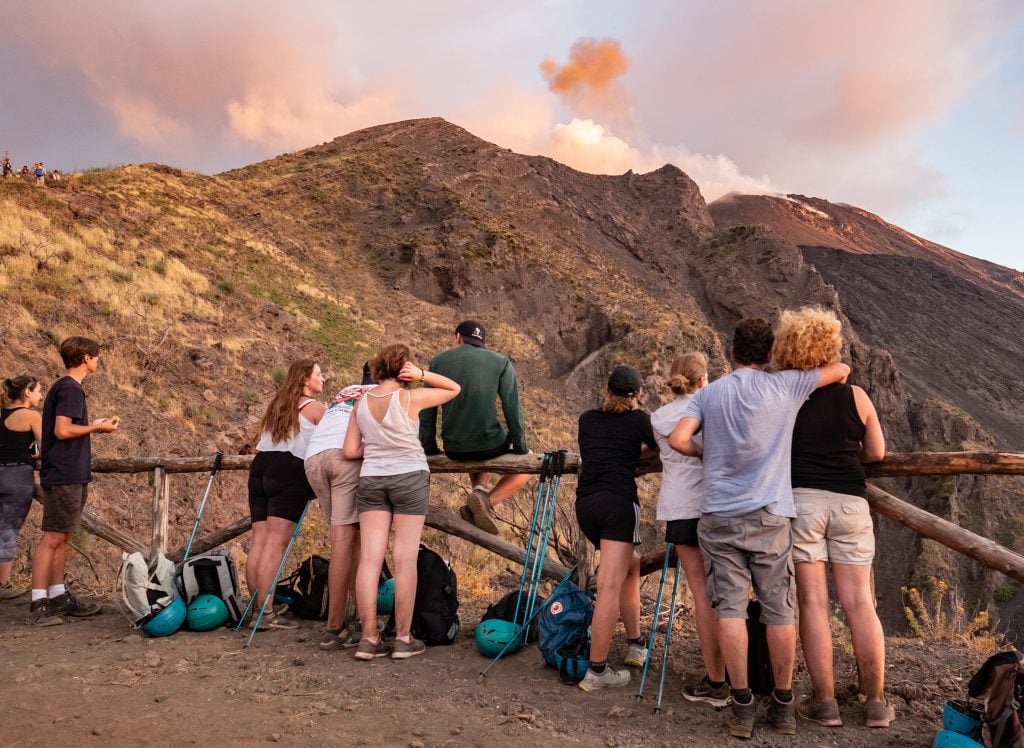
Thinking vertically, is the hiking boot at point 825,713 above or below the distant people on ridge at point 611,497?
below

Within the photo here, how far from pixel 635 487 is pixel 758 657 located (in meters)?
1.19

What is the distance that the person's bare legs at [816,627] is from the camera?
3711 mm

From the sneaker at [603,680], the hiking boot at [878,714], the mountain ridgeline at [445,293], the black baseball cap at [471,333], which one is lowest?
the sneaker at [603,680]

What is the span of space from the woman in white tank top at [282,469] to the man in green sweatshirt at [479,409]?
1.06m

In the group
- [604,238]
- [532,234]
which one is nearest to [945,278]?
[604,238]

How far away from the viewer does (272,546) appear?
575 cm

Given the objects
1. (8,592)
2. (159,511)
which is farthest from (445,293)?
(8,592)

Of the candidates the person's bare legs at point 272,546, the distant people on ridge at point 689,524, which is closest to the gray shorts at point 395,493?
the person's bare legs at point 272,546

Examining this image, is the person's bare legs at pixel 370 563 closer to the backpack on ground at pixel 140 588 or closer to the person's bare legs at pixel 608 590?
the person's bare legs at pixel 608 590

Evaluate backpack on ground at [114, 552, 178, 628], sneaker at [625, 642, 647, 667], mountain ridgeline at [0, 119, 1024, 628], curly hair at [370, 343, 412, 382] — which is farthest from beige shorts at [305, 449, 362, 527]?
mountain ridgeline at [0, 119, 1024, 628]

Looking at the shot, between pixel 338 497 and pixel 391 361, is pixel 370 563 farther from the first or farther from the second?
pixel 391 361

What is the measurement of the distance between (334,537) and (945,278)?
87.8 metres

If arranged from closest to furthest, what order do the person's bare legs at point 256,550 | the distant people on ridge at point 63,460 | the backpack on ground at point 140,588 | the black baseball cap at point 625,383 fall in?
the black baseball cap at point 625,383 → the backpack on ground at point 140,588 → the person's bare legs at point 256,550 → the distant people on ridge at point 63,460

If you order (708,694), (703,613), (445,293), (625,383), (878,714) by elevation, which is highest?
(445,293)
